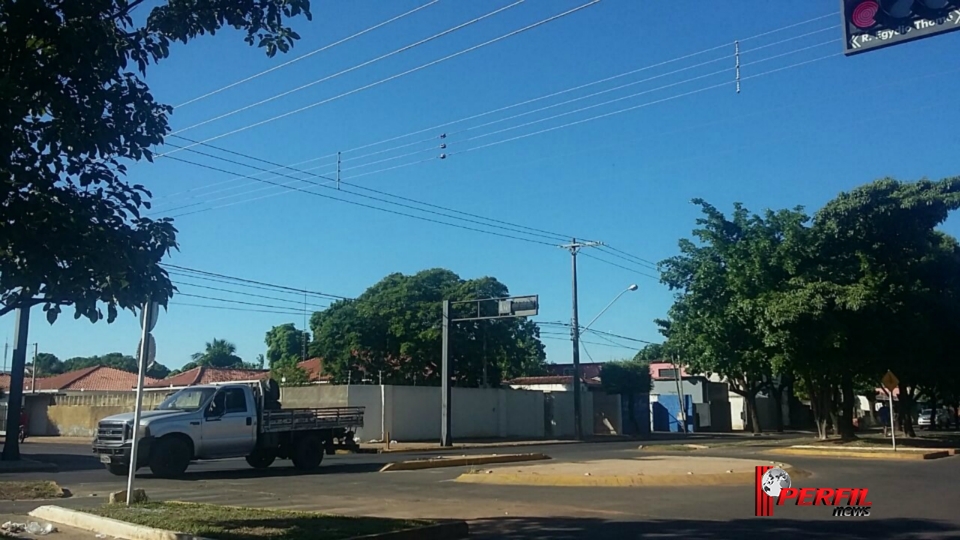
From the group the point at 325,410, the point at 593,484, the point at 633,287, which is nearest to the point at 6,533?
the point at 593,484

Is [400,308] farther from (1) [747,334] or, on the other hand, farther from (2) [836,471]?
(2) [836,471]

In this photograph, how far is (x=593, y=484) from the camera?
56.7 feet

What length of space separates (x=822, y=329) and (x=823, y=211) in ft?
15.8

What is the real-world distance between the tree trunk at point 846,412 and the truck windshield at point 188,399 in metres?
26.4

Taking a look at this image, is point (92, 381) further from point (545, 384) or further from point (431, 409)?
point (545, 384)

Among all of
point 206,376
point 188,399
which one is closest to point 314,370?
point 206,376

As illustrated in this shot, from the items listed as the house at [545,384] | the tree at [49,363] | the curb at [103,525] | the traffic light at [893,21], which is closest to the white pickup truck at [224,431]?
the curb at [103,525]

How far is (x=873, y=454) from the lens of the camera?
27719 mm

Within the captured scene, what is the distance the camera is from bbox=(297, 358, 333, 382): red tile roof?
5291 cm

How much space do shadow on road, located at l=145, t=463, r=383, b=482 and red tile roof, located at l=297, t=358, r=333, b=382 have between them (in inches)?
1078

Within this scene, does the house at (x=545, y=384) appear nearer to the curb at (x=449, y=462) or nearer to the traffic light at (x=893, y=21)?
the curb at (x=449, y=462)

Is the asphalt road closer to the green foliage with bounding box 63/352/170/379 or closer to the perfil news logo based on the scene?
the perfil news logo

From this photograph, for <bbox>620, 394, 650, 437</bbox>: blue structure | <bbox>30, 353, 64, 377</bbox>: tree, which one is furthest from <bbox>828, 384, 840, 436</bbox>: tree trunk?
<bbox>30, 353, 64, 377</bbox>: tree

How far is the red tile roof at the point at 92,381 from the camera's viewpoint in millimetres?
61688
